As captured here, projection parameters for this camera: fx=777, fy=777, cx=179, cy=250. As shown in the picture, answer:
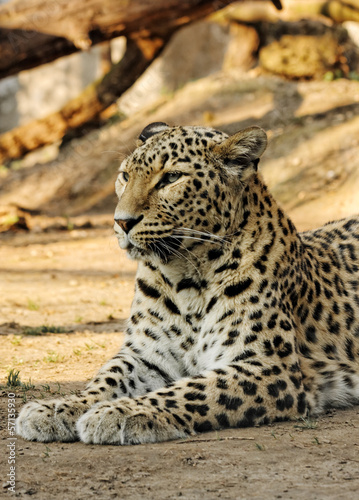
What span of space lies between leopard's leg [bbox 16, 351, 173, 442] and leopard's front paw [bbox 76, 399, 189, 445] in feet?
0.48

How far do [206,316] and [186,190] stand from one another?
88 cm

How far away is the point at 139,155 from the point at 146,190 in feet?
1.03

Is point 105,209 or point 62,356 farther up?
point 105,209

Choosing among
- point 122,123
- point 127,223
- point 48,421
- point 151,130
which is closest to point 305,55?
point 122,123

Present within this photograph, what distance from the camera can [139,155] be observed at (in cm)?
536

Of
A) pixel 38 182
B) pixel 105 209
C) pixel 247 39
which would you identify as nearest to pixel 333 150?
pixel 105 209

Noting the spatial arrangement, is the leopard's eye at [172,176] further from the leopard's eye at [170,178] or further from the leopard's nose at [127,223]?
the leopard's nose at [127,223]

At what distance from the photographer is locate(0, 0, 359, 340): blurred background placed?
35.7ft

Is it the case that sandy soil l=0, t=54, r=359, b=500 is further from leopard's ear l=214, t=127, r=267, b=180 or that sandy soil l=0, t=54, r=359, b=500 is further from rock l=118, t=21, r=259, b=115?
rock l=118, t=21, r=259, b=115

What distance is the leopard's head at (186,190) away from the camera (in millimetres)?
5113

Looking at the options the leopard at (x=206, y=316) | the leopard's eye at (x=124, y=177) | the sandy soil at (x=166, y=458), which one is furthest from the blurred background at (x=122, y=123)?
the leopard's eye at (x=124, y=177)

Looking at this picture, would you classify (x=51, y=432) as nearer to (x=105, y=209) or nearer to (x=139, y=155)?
(x=139, y=155)

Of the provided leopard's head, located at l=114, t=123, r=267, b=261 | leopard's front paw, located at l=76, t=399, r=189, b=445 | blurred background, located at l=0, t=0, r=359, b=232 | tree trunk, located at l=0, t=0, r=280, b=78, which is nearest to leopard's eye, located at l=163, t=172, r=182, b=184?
leopard's head, located at l=114, t=123, r=267, b=261

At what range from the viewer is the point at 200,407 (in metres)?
4.75
